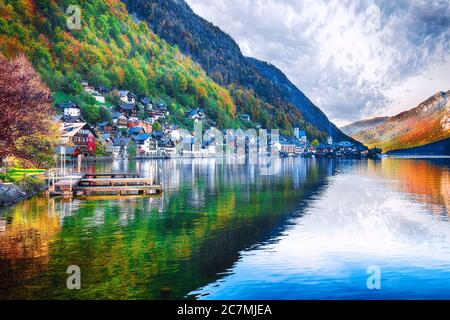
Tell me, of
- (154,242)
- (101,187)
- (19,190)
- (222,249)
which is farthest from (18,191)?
(222,249)

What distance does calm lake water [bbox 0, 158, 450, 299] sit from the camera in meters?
21.1

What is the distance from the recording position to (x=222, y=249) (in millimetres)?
28344

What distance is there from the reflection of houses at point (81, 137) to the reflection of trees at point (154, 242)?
111446mm

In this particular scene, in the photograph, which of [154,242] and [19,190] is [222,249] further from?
[19,190]

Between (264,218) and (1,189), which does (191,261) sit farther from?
(1,189)

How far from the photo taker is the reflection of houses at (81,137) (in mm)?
155250

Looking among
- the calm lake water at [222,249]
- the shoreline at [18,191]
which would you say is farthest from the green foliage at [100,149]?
the calm lake water at [222,249]

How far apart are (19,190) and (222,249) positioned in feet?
105

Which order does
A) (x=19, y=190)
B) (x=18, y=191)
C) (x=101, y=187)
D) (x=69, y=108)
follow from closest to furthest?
(x=18, y=191)
(x=19, y=190)
(x=101, y=187)
(x=69, y=108)

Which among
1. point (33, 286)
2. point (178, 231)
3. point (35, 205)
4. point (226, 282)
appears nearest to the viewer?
point (33, 286)

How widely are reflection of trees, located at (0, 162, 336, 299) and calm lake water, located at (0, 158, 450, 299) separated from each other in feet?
0.26

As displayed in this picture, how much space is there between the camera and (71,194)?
177 ft

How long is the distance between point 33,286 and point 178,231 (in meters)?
14.3
